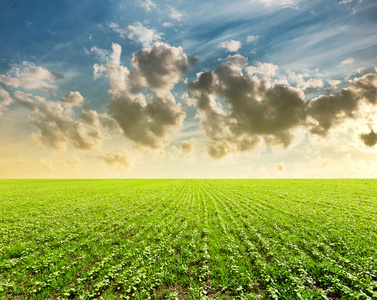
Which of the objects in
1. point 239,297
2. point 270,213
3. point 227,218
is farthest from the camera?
point 270,213

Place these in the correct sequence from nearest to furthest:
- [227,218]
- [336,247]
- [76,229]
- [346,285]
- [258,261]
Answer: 1. [346,285]
2. [258,261]
3. [336,247]
4. [76,229]
5. [227,218]

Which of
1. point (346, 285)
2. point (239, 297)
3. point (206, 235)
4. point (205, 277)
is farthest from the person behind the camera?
point (206, 235)

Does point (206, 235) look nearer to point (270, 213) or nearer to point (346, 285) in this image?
point (346, 285)

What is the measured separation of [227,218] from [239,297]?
1487 cm

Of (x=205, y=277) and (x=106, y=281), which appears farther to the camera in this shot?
(x=205, y=277)

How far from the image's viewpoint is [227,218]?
23.4 m

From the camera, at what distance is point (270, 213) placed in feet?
84.0

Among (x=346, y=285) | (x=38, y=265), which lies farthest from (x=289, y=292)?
(x=38, y=265)

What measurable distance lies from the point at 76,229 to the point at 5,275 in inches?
319

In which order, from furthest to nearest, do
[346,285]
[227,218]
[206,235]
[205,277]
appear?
[227,218]
[206,235]
[205,277]
[346,285]

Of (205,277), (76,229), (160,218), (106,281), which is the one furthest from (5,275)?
(160,218)

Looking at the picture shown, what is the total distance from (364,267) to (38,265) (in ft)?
63.5

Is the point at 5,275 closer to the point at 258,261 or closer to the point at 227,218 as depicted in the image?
the point at 258,261

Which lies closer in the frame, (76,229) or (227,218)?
(76,229)
